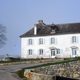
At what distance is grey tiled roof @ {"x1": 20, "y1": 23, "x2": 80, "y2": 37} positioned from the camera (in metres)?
76.9

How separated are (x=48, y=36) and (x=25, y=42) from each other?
6.25 m

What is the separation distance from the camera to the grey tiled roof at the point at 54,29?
76.9 meters

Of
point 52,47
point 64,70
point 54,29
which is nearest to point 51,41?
point 52,47

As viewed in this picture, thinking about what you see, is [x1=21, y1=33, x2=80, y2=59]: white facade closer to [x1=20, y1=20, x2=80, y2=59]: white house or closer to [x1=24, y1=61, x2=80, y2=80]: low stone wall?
[x1=20, y1=20, x2=80, y2=59]: white house

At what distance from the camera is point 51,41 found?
77.7 m

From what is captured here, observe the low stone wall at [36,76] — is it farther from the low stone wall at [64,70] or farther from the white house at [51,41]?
the white house at [51,41]

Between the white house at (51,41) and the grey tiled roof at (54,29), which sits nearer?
the white house at (51,41)

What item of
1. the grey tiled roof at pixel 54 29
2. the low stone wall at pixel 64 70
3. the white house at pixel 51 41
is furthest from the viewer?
the grey tiled roof at pixel 54 29

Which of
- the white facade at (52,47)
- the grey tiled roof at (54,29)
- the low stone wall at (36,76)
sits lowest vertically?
the low stone wall at (36,76)

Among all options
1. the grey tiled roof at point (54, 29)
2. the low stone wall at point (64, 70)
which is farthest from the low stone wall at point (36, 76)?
the grey tiled roof at point (54, 29)

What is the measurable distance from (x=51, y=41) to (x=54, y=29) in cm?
323

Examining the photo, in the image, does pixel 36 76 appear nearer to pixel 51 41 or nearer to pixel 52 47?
pixel 52 47

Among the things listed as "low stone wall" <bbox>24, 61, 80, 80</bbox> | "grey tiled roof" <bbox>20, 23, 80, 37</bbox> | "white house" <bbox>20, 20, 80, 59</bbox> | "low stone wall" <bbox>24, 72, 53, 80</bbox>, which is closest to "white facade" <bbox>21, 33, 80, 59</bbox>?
"white house" <bbox>20, 20, 80, 59</bbox>

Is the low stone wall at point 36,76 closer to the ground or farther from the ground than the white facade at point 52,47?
closer to the ground
